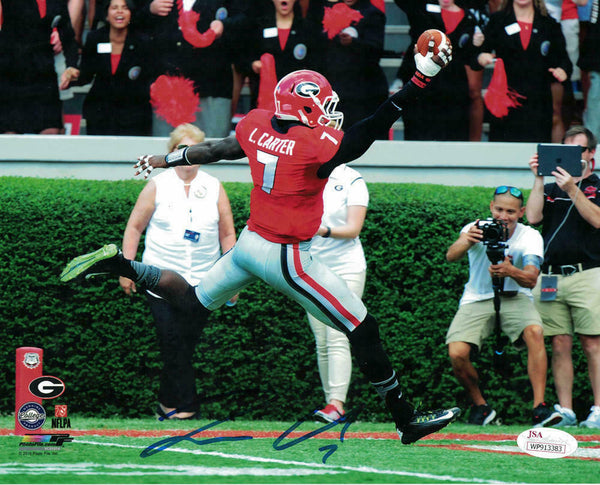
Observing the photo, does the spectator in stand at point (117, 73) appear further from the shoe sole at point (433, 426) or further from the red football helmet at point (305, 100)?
the shoe sole at point (433, 426)

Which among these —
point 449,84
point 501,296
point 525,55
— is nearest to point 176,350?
point 501,296

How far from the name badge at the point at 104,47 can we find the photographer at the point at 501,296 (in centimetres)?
374

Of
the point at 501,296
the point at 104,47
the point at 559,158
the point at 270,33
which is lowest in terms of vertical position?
the point at 501,296

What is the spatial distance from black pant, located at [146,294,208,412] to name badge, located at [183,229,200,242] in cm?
49

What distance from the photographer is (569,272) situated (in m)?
8.07

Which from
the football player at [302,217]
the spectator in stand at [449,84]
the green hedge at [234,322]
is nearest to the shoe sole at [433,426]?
the football player at [302,217]

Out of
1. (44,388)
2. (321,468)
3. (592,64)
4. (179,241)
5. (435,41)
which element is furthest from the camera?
(592,64)

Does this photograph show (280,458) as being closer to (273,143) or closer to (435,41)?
(273,143)

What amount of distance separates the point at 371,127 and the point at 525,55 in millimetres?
4395

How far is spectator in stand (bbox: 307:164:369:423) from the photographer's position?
7703mm

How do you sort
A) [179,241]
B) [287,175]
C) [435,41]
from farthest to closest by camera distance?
[179,241]
[287,175]
[435,41]

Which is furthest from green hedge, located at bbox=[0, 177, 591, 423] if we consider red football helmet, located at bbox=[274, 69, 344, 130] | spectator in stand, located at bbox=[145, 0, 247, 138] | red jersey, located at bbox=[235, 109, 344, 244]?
red football helmet, located at bbox=[274, 69, 344, 130]

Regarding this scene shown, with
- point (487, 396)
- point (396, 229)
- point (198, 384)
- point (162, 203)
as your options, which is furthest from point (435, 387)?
point (162, 203)

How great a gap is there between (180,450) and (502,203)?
3.16 m
